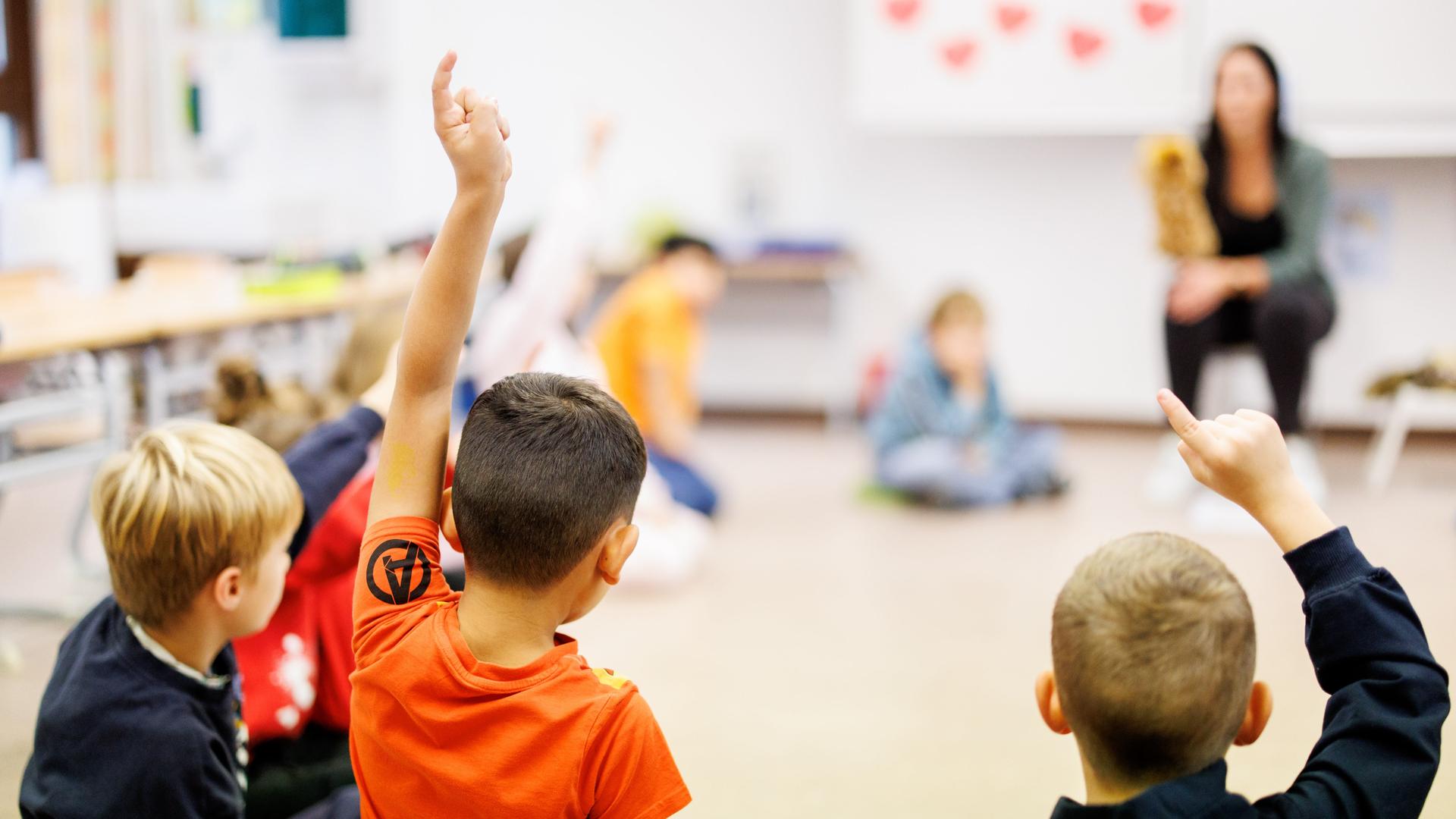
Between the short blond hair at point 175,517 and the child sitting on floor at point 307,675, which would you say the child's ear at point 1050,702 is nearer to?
the short blond hair at point 175,517

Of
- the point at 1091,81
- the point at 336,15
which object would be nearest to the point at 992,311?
the point at 1091,81

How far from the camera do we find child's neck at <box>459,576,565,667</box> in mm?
918

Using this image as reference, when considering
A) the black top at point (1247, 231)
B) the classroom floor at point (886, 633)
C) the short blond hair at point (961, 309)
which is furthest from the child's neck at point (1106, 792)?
the black top at point (1247, 231)

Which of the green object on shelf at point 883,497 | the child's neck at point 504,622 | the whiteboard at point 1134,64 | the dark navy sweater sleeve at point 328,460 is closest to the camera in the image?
the child's neck at point 504,622

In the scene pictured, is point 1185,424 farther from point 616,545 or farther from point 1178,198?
point 1178,198

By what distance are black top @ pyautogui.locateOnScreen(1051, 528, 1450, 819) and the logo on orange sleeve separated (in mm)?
470

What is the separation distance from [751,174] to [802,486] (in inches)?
56.2

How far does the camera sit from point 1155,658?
81 cm

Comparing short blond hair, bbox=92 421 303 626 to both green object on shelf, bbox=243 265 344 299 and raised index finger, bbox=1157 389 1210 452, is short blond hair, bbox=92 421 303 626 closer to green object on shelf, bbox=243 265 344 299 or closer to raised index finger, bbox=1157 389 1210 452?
raised index finger, bbox=1157 389 1210 452

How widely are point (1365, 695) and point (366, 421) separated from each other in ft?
3.11

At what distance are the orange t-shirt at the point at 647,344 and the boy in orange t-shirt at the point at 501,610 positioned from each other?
2.50 metres

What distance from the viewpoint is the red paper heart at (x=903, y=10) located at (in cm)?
438

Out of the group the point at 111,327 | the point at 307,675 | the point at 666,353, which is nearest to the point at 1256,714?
the point at 307,675

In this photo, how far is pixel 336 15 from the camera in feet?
15.8
